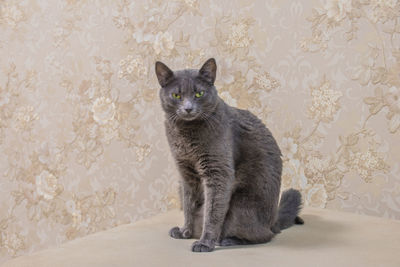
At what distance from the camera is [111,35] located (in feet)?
6.67

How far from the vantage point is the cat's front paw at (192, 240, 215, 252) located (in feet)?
3.91

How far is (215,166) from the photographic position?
129cm

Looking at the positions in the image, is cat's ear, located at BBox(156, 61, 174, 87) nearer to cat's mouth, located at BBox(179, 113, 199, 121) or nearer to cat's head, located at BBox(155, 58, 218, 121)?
cat's head, located at BBox(155, 58, 218, 121)

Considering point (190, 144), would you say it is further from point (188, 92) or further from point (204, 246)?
point (204, 246)

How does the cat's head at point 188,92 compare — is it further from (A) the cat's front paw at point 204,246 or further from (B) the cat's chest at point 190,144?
(A) the cat's front paw at point 204,246

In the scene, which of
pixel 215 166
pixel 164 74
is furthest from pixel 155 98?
pixel 215 166

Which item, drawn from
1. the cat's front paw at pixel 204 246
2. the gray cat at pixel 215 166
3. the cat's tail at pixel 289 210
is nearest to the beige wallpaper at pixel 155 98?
the cat's tail at pixel 289 210

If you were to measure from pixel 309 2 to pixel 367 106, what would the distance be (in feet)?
1.64

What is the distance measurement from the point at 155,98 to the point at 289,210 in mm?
869

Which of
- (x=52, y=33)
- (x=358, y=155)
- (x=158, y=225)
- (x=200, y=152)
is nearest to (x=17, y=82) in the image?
(x=52, y=33)

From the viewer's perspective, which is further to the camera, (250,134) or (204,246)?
(250,134)

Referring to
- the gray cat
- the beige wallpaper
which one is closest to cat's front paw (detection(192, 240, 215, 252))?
the gray cat

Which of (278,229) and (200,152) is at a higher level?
(200,152)

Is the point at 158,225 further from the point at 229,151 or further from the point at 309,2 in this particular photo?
the point at 309,2
